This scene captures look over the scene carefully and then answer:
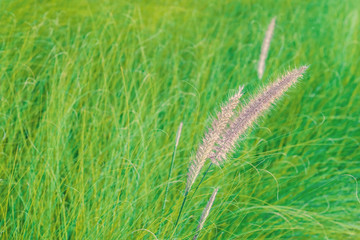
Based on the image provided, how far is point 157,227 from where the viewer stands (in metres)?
1.62

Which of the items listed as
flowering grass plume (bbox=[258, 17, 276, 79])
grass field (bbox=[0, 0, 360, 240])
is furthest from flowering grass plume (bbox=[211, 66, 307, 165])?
flowering grass plume (bbox=[258, 17, 276, 79])

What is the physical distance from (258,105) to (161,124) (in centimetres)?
111

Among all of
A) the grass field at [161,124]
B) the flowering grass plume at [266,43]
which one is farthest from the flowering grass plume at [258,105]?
the flowering grass plume at [266,43]

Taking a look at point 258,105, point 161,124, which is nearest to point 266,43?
point 161,124

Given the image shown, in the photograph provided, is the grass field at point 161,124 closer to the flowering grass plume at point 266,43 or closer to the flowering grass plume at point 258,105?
the flowering grass plume at point 266,43

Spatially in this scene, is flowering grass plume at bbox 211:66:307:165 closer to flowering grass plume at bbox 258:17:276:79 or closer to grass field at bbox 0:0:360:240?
grass field at bbox 0:0:360:240

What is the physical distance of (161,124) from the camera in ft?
7.47

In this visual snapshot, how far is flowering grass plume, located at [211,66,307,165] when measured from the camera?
1206 mm

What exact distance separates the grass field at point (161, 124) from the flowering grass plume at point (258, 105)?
0.28m

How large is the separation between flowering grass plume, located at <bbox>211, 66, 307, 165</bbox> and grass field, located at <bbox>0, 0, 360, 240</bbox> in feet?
Result: 0.93

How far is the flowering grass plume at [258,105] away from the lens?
121 centimetres

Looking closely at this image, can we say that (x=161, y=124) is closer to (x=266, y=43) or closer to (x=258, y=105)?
(x=266, y=43)

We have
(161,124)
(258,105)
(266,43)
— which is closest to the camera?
(258,105)

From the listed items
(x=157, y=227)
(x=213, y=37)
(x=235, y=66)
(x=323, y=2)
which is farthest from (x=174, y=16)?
(x=157, y=227)
